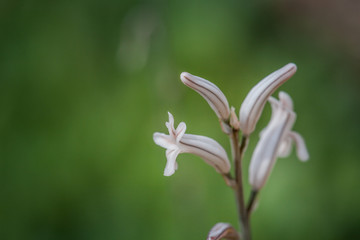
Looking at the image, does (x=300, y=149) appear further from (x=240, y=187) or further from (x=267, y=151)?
(x=240, y=187)

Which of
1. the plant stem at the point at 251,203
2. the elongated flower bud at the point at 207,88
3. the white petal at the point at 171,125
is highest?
the elongated flower bud at the point at 207,88

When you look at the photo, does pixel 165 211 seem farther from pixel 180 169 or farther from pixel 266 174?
pixel 266 174

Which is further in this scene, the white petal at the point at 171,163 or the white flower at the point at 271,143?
the white flower at the point at 271,143

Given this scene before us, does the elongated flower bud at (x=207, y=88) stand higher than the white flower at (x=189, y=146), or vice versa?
the elongated flower bud at (x=207, y=88)

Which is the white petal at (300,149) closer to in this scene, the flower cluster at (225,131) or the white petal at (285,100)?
the white petal at (285,100)

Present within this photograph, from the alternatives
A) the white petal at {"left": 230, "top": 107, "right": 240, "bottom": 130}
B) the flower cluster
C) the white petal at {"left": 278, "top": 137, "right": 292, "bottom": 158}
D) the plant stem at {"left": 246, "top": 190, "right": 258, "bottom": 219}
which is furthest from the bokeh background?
the white petal at {"left": 230, "top": 107, "right": 240, "bottom": 130}

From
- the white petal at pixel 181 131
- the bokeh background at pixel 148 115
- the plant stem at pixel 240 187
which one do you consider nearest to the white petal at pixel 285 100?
the plant stem at pixel 240 187
